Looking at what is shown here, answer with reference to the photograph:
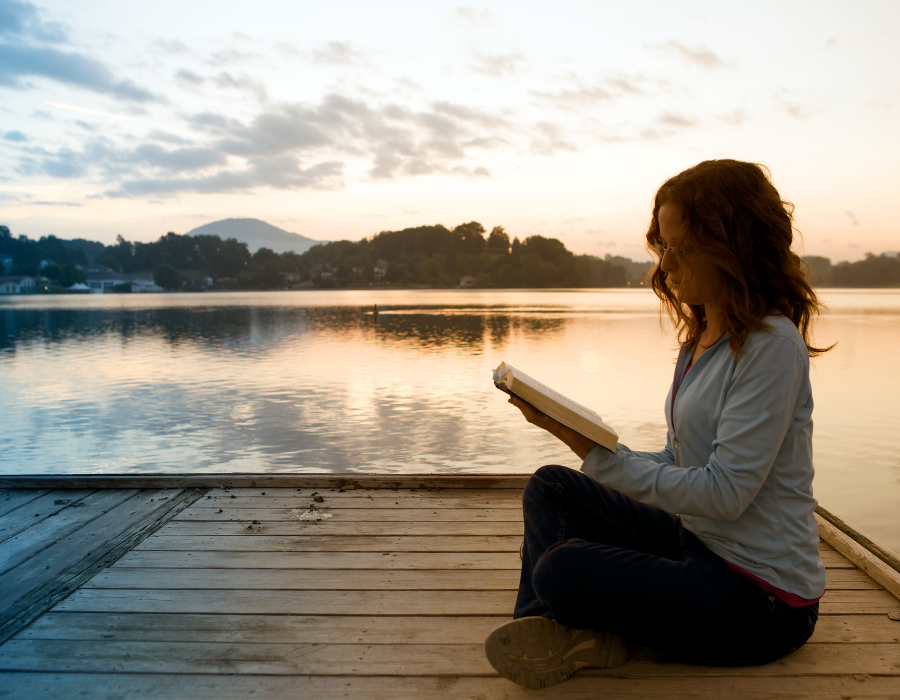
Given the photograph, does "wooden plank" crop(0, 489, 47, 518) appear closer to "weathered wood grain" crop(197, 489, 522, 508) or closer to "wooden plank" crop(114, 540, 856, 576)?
"weathered wood grain" crop(197, 489, 522, 508)

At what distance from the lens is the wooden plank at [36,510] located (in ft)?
10.2

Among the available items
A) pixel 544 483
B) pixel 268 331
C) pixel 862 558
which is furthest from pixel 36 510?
pixel 268 331

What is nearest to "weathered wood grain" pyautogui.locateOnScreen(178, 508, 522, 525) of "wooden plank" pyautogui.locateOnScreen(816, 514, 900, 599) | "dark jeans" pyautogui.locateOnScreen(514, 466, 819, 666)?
"dark jeans" pyautogui.locateOnScreen(514, 466, 819, 666)

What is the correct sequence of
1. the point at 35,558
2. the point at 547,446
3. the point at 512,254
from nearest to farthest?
the point at 35,558
the point at 547,446
the point at 512,254

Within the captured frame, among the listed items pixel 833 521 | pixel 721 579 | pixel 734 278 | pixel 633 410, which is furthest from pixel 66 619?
pixel 633 410

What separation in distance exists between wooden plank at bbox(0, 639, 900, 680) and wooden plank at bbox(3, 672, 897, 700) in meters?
0.03

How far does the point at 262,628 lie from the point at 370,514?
44.0 inches

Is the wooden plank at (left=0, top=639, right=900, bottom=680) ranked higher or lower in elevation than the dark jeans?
lower

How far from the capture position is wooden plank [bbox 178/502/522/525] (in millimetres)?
3164

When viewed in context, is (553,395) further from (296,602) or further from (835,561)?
(835,561)

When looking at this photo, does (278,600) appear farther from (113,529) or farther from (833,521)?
(833,521)

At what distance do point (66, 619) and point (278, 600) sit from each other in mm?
759

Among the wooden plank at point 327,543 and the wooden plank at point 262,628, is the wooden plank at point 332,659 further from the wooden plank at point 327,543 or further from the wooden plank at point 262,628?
the wooden plank at point 327,543

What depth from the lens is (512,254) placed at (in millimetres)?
119875
